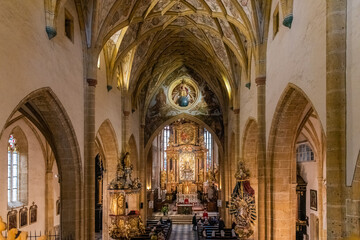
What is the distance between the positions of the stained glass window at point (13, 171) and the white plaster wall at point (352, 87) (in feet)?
53.1

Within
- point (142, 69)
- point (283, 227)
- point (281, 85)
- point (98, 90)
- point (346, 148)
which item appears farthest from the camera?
point (142, 69)

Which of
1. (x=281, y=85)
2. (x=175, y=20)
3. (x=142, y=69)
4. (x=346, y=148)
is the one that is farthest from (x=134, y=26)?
(x=346, y=148)

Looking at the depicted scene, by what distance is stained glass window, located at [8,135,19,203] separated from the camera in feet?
58.6

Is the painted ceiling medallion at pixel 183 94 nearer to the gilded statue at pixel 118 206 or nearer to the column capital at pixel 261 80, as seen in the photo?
the gilded statue at pixel 118 206

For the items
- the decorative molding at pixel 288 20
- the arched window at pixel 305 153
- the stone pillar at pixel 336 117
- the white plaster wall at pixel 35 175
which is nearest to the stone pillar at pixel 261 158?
the decorative molding at pixel 288 20

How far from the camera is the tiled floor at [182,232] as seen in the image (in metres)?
23.8

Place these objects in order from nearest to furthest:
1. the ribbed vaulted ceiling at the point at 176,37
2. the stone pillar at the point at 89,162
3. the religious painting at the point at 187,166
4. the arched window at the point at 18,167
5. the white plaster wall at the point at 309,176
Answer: the stone pillar at the point at 89,162
the ribbed vaulted ceiling at the point at 176,37
the arched window at the point at 18,167
the white plaster wall at the point at 309,176
the religious painting at the point at 187,166

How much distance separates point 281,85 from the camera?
37.6 ft

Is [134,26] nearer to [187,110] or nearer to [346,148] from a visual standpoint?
Answer: [187,110]

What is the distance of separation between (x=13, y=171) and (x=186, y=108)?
45.0ft

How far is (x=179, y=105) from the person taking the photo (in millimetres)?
28266

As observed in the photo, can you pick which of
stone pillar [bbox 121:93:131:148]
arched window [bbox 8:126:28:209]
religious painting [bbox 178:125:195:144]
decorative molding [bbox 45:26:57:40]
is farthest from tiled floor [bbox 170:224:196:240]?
decorative molding [bbox 45:26:57:40]

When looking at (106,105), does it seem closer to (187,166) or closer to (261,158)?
(261,158)

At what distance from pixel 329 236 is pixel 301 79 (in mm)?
4240
